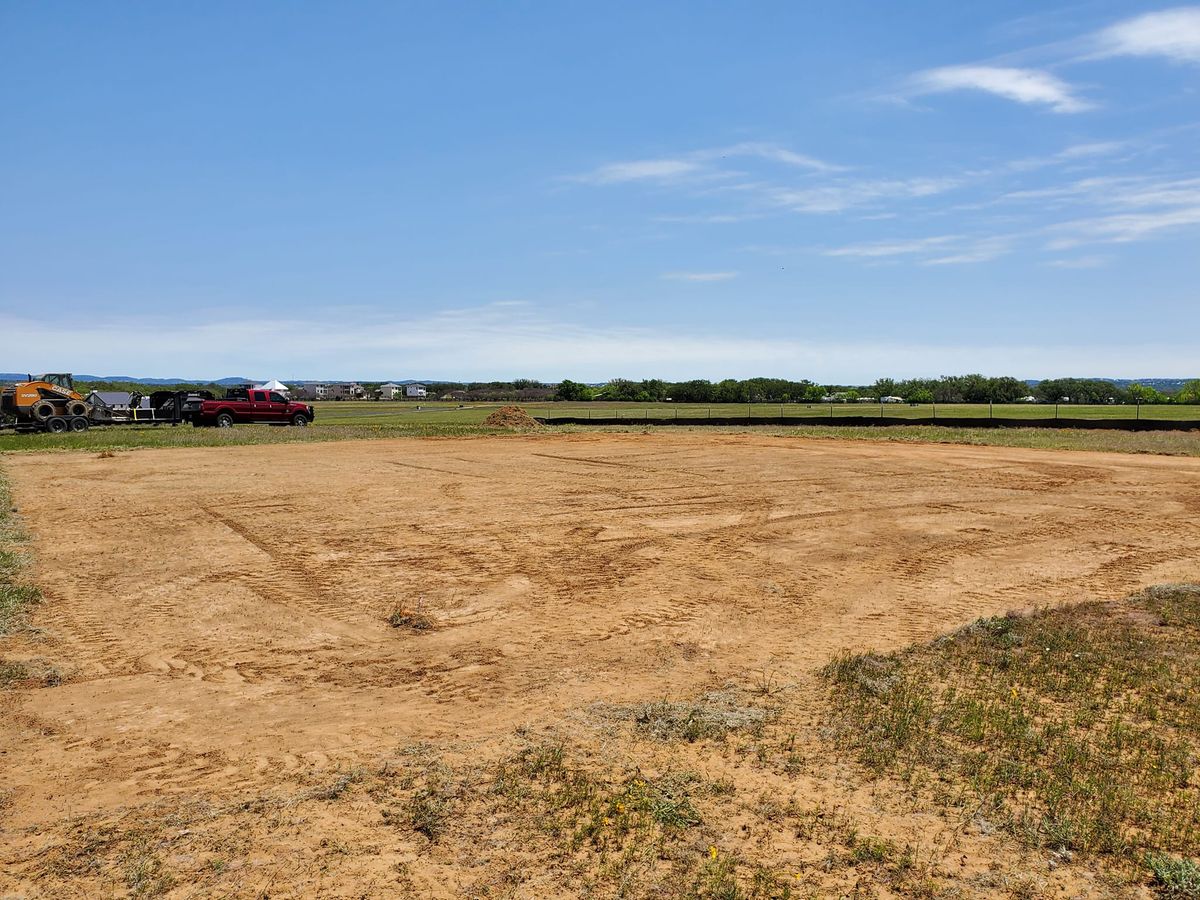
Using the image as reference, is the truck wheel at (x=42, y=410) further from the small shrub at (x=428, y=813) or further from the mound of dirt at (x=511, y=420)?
the small shrub at (x=428, y=813)

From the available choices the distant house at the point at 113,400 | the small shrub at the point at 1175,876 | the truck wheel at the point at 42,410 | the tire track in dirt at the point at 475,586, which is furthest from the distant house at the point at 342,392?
the small shrub at the point at 1175,876

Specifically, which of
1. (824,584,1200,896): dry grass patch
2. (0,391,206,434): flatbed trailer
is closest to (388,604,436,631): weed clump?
(824,584,1200,896): dry grass patch

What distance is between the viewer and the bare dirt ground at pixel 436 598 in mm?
5660

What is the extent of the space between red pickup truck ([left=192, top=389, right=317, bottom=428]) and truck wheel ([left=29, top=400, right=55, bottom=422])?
5.97 m

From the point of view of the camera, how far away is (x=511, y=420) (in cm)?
4231

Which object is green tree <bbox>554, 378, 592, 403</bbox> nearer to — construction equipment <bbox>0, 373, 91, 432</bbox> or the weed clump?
construction equipment <bbox>0, 373, 91, 432</bbox>

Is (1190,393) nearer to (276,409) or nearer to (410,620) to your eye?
(276,409)

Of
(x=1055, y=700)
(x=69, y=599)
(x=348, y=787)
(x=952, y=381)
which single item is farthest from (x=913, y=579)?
(x=952, y=381)

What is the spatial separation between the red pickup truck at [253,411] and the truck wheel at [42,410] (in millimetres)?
5972

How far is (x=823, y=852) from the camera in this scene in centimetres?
459

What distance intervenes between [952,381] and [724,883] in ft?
339

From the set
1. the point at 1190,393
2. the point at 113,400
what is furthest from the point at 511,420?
the point at 1190,393

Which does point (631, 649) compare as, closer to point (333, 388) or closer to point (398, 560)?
point (398, 560)

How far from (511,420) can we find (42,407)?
859 inches
